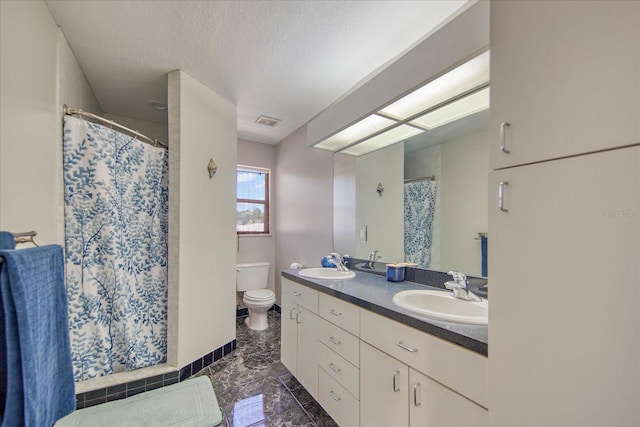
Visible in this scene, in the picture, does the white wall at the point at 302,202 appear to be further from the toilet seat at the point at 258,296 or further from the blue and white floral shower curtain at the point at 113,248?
the blue and white floral shower curtain at the point at 113,248

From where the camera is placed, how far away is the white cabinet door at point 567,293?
62cm

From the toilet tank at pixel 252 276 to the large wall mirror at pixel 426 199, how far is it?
150 centimetres

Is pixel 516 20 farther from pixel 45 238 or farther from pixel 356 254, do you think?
pixel 45 238

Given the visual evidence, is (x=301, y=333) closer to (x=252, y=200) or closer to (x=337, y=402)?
(x=337, y=402)

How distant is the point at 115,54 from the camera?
1.90 metres

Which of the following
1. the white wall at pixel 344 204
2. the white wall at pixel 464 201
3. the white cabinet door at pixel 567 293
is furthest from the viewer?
the white wall at pixel 344 204

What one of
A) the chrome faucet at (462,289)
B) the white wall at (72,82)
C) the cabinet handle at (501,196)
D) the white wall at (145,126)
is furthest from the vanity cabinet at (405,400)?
the white wall at (145,126)

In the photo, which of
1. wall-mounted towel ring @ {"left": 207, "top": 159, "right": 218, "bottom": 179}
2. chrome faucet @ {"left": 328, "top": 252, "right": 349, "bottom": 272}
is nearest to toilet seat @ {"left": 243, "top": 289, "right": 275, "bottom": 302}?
chrome faucet @ {"left": 328, "top": 252, "right": 349, "bottom": 272}

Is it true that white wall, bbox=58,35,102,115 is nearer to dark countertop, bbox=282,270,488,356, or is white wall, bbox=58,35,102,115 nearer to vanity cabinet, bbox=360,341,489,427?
dark countertop, bbox=282,270,488,356

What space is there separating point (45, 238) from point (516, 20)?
2.39 metres

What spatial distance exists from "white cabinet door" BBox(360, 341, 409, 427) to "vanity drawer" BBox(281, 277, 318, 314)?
509 mm

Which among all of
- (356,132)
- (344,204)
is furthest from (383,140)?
(344,204)

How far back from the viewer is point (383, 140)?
2137mm

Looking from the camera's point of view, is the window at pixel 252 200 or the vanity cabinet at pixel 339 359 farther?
the window at pixel 252 200
